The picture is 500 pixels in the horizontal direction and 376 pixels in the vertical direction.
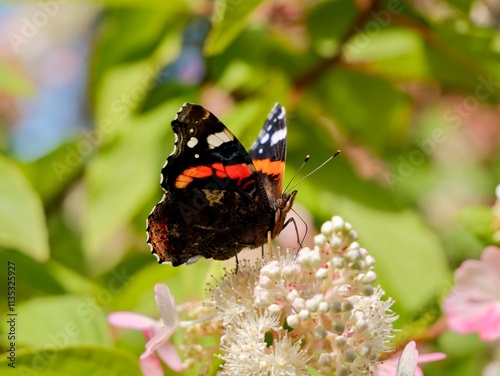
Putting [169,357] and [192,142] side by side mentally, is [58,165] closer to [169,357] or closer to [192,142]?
[192,142]

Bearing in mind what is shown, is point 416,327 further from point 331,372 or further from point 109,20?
point 109,20

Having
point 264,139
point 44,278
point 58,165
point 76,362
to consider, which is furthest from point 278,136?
point 58,165

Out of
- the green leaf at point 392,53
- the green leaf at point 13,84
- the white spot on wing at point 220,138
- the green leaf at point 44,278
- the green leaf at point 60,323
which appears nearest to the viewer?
the white spot on wing at point 220,138

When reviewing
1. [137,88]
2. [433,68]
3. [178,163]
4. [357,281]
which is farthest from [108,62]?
[357,281]

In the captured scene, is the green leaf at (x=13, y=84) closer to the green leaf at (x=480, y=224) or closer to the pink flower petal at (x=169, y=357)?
the pink flower petal at (x=169, y=357)

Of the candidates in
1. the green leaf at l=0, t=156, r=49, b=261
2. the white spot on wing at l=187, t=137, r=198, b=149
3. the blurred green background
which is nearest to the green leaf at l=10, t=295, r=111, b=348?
the blurred green background

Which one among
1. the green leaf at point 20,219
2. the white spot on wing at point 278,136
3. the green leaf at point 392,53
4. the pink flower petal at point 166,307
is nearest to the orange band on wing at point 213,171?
the white spot on wing at point 278,136
